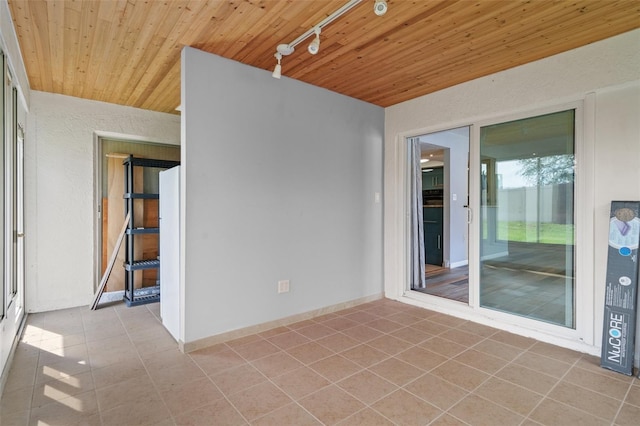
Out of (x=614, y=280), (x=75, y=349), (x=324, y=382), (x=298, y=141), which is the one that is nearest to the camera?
(x=324, y=382)

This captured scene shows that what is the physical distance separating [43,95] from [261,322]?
357cm

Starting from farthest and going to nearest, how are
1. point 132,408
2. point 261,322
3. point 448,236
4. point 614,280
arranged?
1. point 448,236
2. point 261,322
3. point 614,280
4. point 132,408

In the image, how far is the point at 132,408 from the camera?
1.92 metres

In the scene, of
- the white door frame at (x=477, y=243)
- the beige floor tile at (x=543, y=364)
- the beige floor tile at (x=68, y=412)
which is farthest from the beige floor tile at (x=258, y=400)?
the white door frame at (x=477, y=243)

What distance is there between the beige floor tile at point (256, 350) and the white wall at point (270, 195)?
0.82 feet

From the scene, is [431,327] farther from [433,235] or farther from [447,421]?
[433,235]

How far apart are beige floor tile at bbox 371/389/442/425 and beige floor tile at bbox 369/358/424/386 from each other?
0.17 m

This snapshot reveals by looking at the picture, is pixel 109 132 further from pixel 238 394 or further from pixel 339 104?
pixel 238 394

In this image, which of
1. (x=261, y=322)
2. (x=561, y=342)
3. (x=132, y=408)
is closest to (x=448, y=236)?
(x=561, y=342)

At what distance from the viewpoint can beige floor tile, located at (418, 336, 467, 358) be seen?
269 cm

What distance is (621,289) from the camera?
2385 millimetres

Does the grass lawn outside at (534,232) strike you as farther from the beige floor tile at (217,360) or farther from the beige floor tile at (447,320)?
the beige floor tile at (217,360)

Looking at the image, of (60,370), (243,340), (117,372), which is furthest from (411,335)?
(60,370)

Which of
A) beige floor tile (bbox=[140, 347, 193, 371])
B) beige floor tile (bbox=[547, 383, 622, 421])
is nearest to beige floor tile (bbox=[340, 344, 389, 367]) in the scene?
beige floor tile (bbox=[547, 383, 622, 421])
